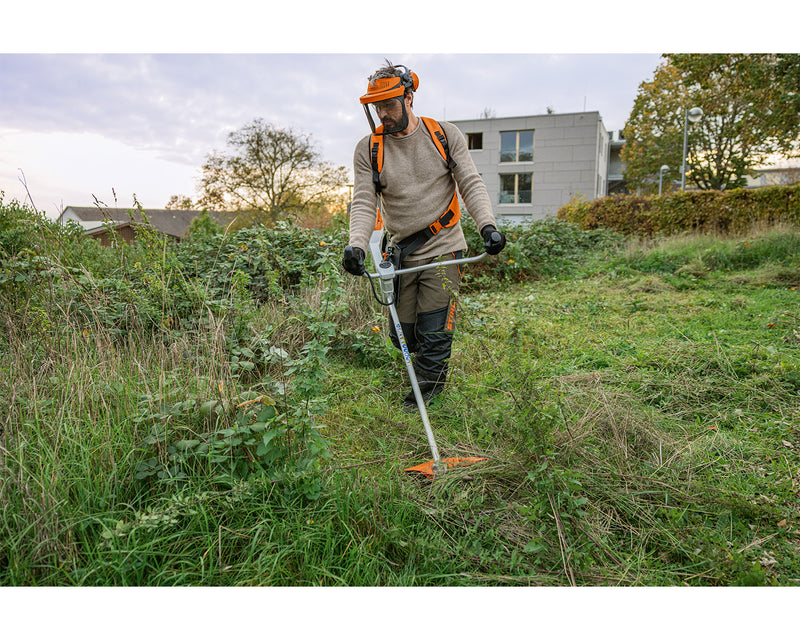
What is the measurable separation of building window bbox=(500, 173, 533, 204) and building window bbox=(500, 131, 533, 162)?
116 cm

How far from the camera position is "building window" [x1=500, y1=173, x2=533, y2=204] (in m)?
34.5

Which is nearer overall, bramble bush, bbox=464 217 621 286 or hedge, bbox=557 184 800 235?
bramble bush, bbox=464 217 621 286

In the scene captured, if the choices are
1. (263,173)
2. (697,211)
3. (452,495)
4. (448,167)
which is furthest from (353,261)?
(263,173)

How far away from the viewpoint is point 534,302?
6.45 metres

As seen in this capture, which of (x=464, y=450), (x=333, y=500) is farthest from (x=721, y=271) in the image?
(x=333, y=500)

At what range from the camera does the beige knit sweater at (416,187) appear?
3.04 metres

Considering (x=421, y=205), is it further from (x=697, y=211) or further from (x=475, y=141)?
(x=475, y=141)

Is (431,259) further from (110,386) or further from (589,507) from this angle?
(110,386)

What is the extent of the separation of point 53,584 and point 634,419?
2649 millimetres

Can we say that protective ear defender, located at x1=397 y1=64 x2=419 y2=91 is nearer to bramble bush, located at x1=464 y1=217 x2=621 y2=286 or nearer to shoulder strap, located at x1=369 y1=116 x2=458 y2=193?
shoulder strap, located at x1=369 y1=116 x2=458 y2=193

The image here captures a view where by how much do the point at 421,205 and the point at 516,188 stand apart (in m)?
33.6

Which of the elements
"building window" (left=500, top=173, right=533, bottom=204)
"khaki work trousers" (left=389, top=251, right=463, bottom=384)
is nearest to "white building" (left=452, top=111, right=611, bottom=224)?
"building window" (left=500, top=173, right=533, bottom=204)

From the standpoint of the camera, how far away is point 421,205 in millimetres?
3094

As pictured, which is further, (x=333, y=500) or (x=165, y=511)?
(x=333, y=500)
